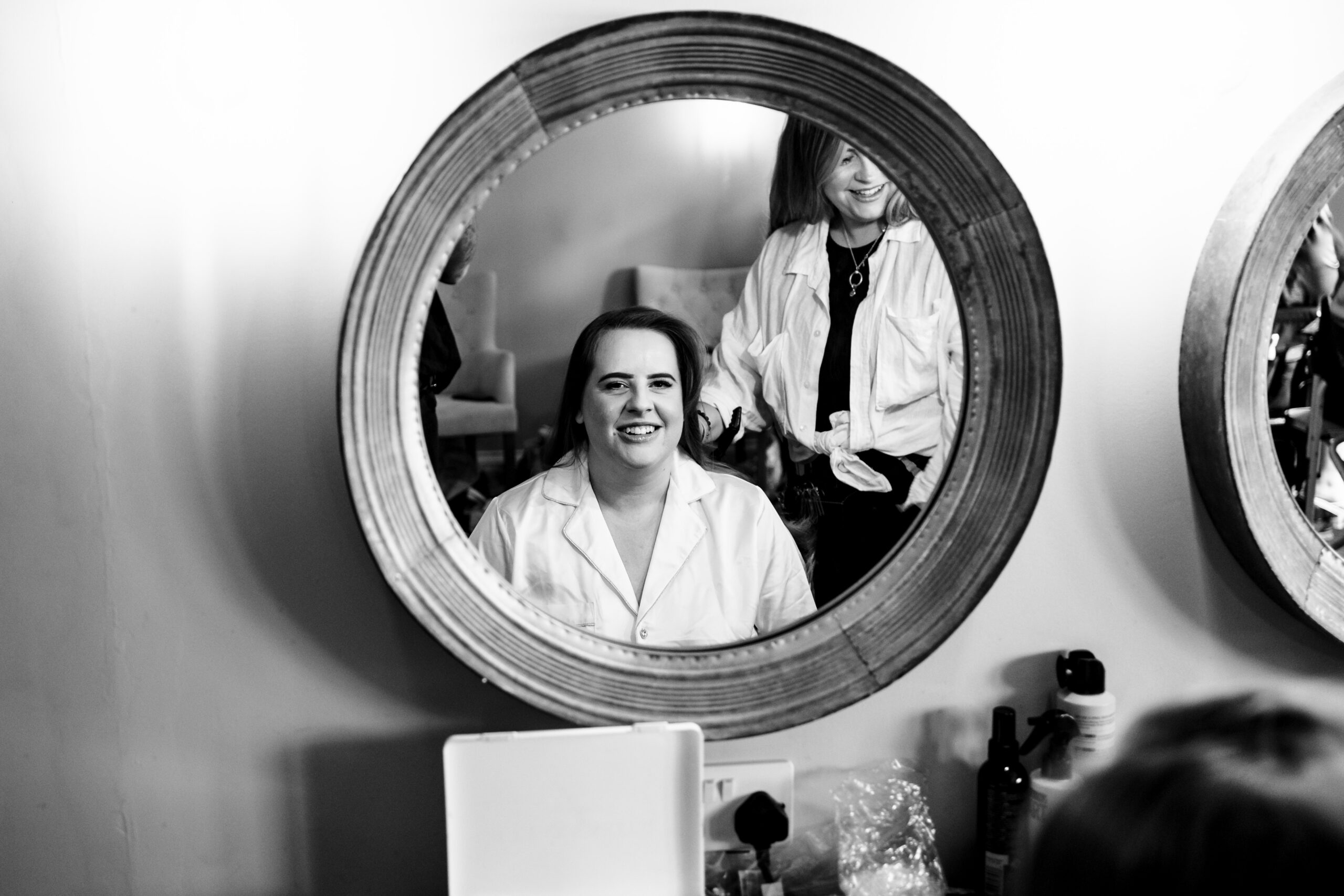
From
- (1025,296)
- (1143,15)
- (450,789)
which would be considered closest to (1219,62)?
(1143,15)

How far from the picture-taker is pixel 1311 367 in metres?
1.28

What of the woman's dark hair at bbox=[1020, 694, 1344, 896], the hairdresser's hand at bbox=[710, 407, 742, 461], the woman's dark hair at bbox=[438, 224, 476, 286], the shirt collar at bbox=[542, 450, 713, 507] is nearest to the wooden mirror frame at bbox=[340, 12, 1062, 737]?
the woman's dark hair at bbox=[438, 224, 476, 286]

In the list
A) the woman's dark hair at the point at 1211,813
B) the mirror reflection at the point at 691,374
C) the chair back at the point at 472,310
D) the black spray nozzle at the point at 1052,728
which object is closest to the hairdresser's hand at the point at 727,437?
the mirror reflection at the point at 691,374

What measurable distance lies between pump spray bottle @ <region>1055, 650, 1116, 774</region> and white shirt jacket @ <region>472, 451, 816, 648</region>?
0.37 m

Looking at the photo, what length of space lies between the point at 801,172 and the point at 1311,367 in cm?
71

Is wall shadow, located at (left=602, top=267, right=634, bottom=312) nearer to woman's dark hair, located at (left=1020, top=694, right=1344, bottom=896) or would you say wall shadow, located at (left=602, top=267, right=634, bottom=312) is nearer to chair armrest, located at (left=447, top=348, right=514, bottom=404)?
Answer: chair armrest, located at (left=447, top=348, right=514, bottom=404)

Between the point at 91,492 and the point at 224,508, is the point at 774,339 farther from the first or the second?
the point at 91,492

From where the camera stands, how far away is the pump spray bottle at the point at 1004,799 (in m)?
1.22

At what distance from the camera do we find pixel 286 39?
1095 millimetres

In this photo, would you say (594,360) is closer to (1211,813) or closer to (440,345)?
(440,345)

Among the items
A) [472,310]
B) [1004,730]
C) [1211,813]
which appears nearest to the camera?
[1211,813]

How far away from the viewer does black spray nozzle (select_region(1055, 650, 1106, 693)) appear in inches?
49.4

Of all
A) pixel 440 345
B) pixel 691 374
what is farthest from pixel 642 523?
pixel 440 345

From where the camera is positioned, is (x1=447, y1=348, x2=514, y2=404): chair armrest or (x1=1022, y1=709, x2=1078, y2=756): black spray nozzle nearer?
(x1=447, y1=348, x2=514, y2=404): chair armrest
